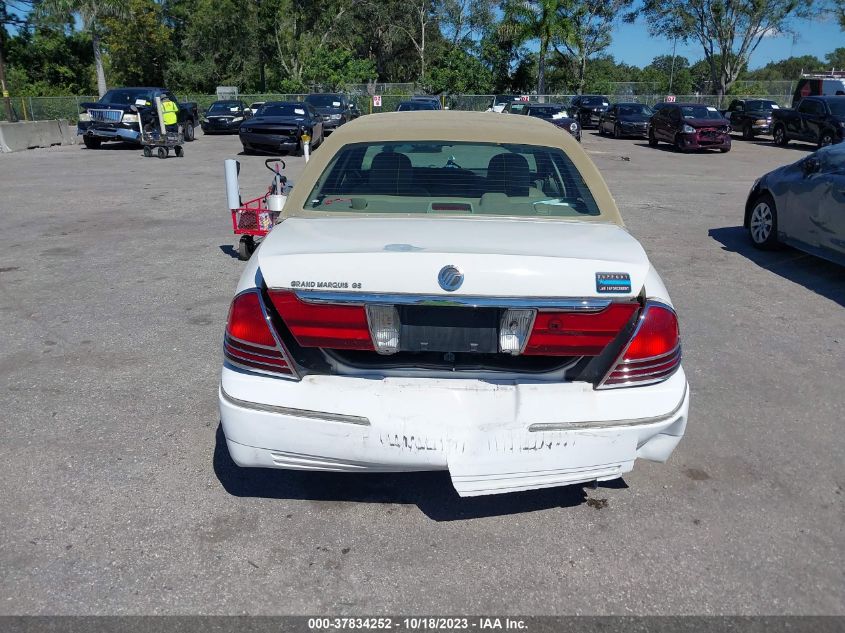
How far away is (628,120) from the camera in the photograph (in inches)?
1191

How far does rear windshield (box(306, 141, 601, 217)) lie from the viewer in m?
3.73

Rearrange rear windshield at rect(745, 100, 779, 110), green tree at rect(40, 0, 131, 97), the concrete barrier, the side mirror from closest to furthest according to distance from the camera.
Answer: the side mirror → the concrete barrier → rear windshield at rect(745, 100, 779, 110) → green tree at rect(40, 0, 131, 97)

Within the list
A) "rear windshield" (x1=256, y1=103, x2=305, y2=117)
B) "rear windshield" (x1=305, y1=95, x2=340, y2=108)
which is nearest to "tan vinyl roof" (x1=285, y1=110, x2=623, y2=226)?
"rear windshield" (x1=256, y1=103, x2=305, y2=117)

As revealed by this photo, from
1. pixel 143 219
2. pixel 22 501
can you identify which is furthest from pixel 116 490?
pixel 143 219

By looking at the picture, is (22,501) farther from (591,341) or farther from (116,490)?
(591,341)

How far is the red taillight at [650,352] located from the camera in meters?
2.87

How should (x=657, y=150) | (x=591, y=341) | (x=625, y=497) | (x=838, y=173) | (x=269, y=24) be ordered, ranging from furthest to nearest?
1. (x=269, y=24)
2. (x=657, y=150)
3. (x=838, y=173)
4. (x=625, y=497)
5. (x=591, y=341)

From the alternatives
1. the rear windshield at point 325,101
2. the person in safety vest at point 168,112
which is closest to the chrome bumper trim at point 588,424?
the person in safety vest at point 168,112

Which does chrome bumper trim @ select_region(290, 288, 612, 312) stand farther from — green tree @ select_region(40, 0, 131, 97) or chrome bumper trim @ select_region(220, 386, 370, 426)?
green tree @ select_region(40, 0, 131, 97)

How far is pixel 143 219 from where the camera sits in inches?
429

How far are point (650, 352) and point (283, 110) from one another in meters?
20.6

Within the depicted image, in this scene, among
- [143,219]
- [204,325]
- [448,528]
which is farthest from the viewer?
[143,219]

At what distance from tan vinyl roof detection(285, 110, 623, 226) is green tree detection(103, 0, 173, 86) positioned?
176 feet

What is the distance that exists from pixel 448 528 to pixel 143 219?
362 inches
